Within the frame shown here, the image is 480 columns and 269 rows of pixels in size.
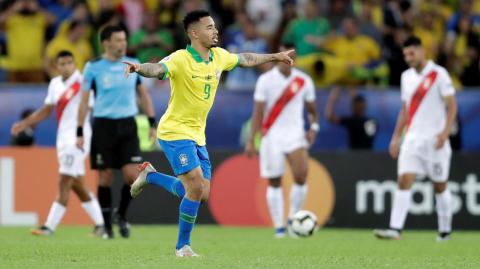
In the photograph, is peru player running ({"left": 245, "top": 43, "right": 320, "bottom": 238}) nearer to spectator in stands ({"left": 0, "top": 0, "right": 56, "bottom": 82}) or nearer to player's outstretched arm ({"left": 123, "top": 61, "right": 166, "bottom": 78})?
player's outstretched arm ({"left": 123, "top": 61, "right": 166, "bottom": 78})

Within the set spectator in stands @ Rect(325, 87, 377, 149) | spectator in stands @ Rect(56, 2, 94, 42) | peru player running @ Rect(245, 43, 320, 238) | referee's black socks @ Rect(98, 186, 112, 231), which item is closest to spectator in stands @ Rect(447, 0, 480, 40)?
spectator in stands @ Rect(325, 87, 377, 149)

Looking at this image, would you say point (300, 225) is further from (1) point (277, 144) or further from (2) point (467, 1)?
(2) point (467, 1)

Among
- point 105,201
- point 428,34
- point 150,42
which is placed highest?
point 428,34

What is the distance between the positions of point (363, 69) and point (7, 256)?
904 centimetres

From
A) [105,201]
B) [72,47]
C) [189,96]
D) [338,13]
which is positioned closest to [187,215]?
[189,96]

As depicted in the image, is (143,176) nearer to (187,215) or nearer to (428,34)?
(187,215)

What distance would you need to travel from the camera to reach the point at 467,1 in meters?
15.6

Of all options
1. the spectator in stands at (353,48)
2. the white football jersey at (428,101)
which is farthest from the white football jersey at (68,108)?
the spectator in stands at (353,48)

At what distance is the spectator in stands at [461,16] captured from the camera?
50.1 ft

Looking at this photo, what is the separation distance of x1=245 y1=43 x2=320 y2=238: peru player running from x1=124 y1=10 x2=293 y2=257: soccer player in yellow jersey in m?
3.33

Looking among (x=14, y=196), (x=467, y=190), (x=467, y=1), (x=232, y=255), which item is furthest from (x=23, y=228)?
(x=467, y=1)

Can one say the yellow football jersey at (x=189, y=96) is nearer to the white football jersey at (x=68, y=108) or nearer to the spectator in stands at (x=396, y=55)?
the white football jersey at (x=68, y=108)

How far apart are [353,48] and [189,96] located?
8.17m

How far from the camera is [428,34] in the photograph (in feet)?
50.0
